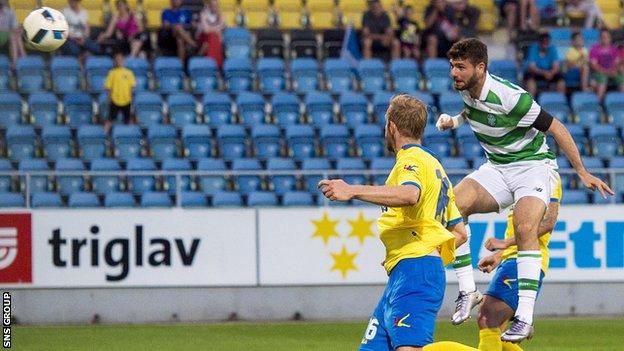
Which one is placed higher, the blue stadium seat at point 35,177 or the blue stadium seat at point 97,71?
the blue stadium seat at point 97,71

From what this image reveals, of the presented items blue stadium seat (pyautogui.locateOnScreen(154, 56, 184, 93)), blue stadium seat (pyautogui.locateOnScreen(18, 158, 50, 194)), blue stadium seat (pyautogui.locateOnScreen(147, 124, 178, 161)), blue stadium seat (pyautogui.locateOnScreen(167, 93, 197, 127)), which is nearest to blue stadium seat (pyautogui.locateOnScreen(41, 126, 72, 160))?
blue stadium seat (pyautogui.locateOnScreen(18, 158, 50, 194))

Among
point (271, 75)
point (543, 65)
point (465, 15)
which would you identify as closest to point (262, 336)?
point (271, 75)

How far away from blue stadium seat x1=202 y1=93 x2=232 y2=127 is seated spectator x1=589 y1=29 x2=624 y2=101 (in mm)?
6563

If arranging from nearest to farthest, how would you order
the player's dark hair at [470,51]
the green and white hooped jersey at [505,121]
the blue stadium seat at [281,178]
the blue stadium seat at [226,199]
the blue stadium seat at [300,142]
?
the player's dark hair at [470,51]
the green and white hooped jersey at [505,121]
the blue stadium seat at [226,199]
the blue stadium seat at [281,178]
the blue stadium seat at [300,142]

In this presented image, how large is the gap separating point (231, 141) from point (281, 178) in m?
1.74

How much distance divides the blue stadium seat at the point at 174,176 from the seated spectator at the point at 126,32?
318 cm

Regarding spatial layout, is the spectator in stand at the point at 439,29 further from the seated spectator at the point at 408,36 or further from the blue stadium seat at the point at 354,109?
the blue stadium seat at the point at 354,109

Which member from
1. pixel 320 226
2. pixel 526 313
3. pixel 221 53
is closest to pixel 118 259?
pixel 320 226

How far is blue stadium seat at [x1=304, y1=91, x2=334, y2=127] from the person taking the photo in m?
22.2

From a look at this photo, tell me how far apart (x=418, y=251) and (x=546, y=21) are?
18.0 meters

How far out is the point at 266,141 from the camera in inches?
834

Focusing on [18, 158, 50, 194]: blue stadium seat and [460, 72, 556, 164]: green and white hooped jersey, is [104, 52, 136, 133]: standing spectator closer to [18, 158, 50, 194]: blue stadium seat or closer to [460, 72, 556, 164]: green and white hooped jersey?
[18, 158, 50, 194]: blue stadium seat

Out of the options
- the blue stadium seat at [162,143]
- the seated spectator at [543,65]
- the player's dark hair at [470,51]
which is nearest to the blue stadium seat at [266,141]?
the blue stadium seat at [162,143]

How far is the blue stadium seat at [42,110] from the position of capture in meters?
21.4
